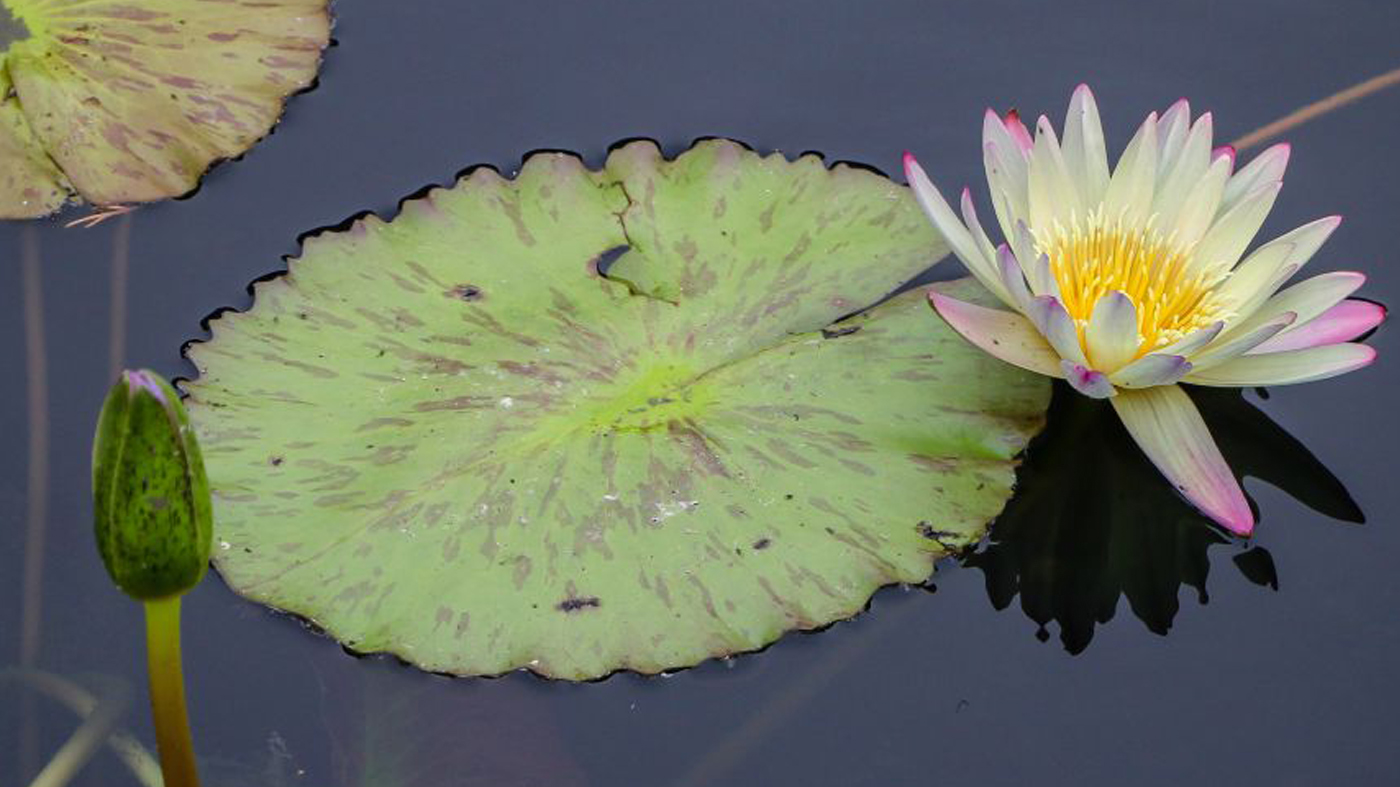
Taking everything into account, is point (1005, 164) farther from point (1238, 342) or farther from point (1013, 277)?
point (1238, 342)

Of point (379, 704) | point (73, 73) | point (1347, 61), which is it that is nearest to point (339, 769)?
point (379, 704)

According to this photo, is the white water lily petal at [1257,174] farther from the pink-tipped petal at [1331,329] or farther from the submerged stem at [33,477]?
the submerged stem at [33,477]

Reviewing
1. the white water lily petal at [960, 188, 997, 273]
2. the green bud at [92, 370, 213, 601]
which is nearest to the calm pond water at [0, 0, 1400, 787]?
the white water lily petal at [960, 188, 997, 273]

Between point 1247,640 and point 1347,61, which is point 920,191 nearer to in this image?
point 1247,640

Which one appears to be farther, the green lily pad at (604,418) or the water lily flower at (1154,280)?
the water lily flower at (1154,280)

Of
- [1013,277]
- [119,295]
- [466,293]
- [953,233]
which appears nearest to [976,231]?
[953,233]

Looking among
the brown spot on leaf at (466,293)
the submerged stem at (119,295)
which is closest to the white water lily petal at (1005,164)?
the brown spot on leaf at (466,293)

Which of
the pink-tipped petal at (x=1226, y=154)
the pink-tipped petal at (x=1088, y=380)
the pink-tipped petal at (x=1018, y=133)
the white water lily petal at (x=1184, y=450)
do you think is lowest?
the white water lily petal at (x=1184, y=450)
